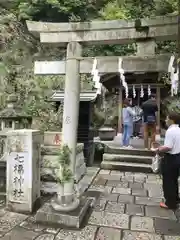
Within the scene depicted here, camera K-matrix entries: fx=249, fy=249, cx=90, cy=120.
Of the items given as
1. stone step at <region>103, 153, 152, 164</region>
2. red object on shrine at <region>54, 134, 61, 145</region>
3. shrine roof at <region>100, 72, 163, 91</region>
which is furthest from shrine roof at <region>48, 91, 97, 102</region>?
red object on shrine at <region>54, 134, 61, 145</region>

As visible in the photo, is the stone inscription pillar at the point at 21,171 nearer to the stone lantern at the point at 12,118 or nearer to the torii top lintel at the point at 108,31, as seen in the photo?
the stone lantern at the point at 12,118

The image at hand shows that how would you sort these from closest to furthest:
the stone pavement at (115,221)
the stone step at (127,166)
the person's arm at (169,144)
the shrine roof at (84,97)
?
the stone pavement at (115,221) < the person's arm at (169,144) < the stone step at (127,166) < the shrine roof at (84,97)

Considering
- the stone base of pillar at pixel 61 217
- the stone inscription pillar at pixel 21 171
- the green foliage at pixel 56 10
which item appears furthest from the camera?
the green foliage at pixel 56 10

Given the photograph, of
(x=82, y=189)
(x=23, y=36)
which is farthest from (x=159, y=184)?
(x=23, y=36)

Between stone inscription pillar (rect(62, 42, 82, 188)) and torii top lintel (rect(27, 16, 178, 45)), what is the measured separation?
0.35 meters

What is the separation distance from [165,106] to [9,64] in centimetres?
1036

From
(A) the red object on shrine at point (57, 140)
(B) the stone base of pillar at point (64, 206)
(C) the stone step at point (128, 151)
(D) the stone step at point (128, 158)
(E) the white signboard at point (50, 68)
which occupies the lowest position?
(B) the stone base of pillar at point (64, 206)

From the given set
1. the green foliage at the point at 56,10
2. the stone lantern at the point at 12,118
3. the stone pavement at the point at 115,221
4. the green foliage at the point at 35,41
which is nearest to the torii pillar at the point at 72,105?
the stone pavement at the point at 115,221

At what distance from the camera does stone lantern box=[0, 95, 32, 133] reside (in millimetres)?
6172

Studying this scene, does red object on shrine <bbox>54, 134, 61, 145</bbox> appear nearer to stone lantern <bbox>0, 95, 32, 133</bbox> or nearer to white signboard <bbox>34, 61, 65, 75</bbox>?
stone lantern <bbox>0, 95, 32, 133</bbox>

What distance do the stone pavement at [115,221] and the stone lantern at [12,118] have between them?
6.43ft

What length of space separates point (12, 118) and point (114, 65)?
3061 mm

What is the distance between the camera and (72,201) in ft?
14.5

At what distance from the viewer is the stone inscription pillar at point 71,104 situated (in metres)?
4.53
